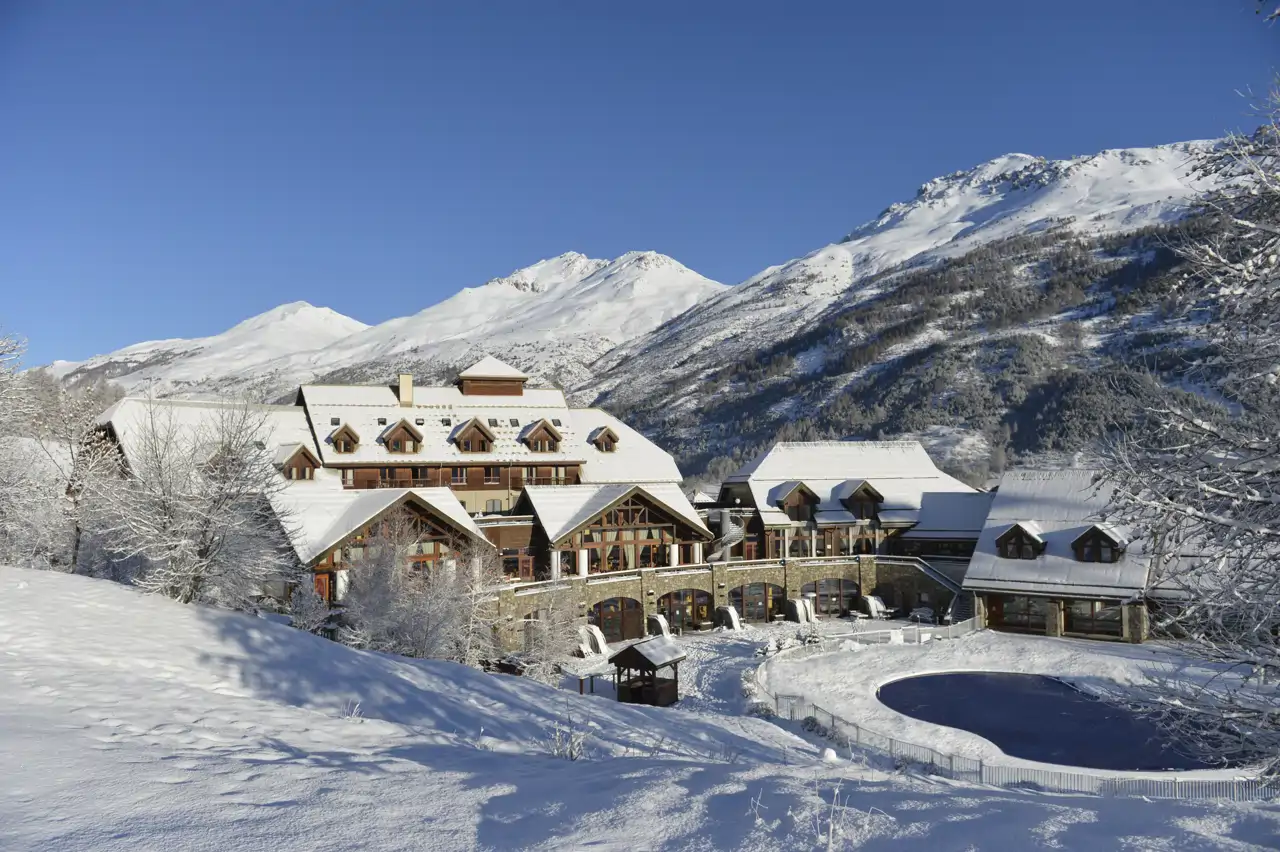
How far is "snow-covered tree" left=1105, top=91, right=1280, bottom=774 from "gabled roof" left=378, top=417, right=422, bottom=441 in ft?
142

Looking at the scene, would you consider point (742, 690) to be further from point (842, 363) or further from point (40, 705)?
point (842, 363)

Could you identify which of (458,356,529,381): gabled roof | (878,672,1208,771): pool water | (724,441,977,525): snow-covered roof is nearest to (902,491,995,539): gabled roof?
(724,441,977,525): snow-covered roof

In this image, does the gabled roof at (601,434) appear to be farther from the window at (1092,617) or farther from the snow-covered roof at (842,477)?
the window at (1092,617)

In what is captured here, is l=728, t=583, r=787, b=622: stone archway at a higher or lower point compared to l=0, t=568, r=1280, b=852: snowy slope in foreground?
lower

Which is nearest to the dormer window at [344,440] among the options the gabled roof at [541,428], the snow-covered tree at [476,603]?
the gabled roof at [541,428]

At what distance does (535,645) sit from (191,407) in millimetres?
28006

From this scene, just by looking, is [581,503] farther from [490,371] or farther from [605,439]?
[490,371]

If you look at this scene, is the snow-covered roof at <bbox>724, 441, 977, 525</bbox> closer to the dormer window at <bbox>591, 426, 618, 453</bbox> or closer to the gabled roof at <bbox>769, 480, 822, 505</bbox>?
the gabled roof at <bbox>769, 480, 822, 505</bbox>

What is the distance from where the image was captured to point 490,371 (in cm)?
5578

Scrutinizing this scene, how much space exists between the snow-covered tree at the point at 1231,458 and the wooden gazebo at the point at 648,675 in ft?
72.8

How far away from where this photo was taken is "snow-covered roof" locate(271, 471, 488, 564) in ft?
121

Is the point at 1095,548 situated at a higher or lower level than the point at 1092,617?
higher

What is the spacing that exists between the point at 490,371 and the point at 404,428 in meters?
8.73

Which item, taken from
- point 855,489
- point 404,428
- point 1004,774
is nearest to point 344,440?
point 404,428
